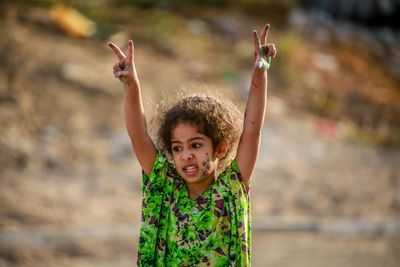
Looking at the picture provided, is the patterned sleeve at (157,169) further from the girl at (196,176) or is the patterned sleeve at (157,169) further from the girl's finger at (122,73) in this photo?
the girl's finger at (122,73)

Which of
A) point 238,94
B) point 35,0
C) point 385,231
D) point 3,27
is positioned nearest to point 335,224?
point 385,231

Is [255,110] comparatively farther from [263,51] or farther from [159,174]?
[159,174]

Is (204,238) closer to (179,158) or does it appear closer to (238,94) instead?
(179,158)

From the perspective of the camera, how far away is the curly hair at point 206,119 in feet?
10.3

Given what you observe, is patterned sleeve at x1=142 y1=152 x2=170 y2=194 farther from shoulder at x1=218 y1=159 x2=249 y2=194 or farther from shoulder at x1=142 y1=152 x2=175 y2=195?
shoulder at x1=218 y1=159 x2=249 y2=194

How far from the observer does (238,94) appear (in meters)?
10.9

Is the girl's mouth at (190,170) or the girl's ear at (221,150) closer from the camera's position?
the girl's mouth at (190,170)

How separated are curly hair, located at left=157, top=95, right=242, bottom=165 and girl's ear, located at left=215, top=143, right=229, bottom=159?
1 cm

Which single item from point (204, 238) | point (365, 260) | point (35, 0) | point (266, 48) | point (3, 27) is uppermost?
point (35, 0)

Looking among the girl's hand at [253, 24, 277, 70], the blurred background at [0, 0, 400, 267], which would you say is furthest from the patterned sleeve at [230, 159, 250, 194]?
the blurred background at [0, 0, 400, 267]

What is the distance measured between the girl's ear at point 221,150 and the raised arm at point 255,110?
75mm

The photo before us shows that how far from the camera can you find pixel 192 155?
3059 millimetres

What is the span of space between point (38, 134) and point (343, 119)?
408 centimetres

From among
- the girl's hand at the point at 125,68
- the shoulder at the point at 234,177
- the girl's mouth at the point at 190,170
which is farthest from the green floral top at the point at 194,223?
the girl's hand at the point at 125,68
